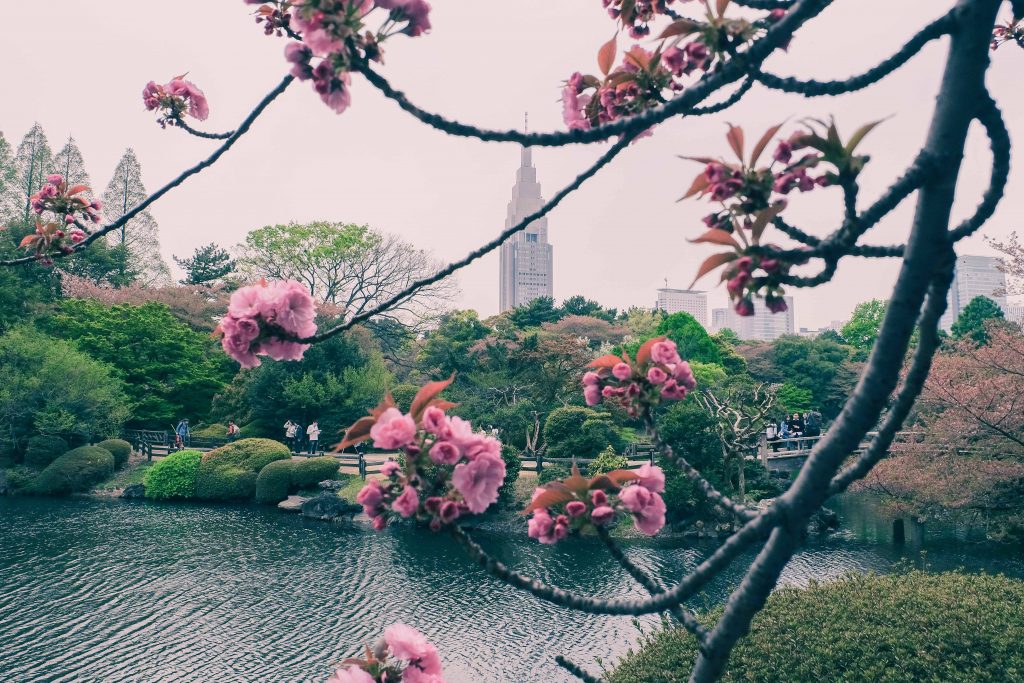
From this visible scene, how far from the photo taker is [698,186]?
1.32 metres

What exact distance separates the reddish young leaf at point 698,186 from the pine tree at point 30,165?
36.1 meters

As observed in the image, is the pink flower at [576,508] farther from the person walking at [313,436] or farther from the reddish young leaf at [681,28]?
the person walking at [313,436]

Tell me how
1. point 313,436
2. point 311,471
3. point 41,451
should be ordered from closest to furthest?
point 311,471 < point 41,451 < point 313,436

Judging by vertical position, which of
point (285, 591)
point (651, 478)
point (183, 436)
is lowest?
point (285, 591)

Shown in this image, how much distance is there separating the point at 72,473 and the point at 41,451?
1751mm

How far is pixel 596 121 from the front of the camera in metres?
1.73

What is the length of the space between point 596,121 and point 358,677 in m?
1.46

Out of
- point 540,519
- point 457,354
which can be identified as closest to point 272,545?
point 457,354

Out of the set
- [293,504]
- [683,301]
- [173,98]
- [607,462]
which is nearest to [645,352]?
[173,98]

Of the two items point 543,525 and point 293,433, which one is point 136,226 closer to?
point 293,433

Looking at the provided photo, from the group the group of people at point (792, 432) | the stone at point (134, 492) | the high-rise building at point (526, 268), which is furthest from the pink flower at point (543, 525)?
the high-rise building at point (526, 268)

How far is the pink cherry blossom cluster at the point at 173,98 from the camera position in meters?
2.46

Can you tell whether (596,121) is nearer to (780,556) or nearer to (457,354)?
(780,556)

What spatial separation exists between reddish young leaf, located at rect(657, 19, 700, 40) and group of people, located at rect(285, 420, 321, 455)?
2076cm
